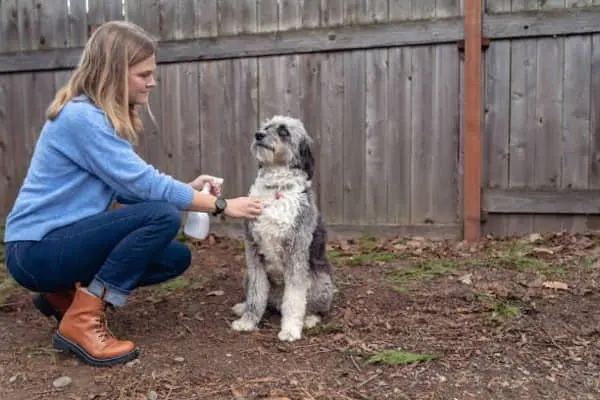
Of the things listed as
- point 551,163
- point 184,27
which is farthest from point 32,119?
point 551,163

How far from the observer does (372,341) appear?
12.0ft

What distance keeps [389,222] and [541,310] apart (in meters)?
2.54

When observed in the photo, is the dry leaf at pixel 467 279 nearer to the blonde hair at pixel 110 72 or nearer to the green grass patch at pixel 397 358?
the green grass patch at pixel 397 358

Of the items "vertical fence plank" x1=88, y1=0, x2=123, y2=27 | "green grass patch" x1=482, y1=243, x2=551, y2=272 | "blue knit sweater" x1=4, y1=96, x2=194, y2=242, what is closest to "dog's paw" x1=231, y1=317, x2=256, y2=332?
"blue knit sweater" x1=4, y1=96, x2=194, y2=242

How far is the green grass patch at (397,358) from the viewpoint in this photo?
3.31 metres

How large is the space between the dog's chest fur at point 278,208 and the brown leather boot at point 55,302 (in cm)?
119

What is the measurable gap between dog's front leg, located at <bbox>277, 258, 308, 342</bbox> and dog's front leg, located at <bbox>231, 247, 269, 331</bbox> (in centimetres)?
18

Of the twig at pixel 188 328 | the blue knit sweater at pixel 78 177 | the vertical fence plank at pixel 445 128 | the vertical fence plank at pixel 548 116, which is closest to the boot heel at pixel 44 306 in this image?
the blue knit sweater at pixel 78 177

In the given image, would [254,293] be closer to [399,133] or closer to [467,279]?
[467,279]

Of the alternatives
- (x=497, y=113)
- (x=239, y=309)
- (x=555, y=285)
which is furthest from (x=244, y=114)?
(x=555, y=285)

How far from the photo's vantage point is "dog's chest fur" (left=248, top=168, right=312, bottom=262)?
384 cm

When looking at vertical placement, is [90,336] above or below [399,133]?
below

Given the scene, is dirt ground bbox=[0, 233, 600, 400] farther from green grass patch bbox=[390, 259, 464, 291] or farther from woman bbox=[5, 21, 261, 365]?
woman bbox=[5, 21, 261, 365]

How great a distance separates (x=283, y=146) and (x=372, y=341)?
1325mm
